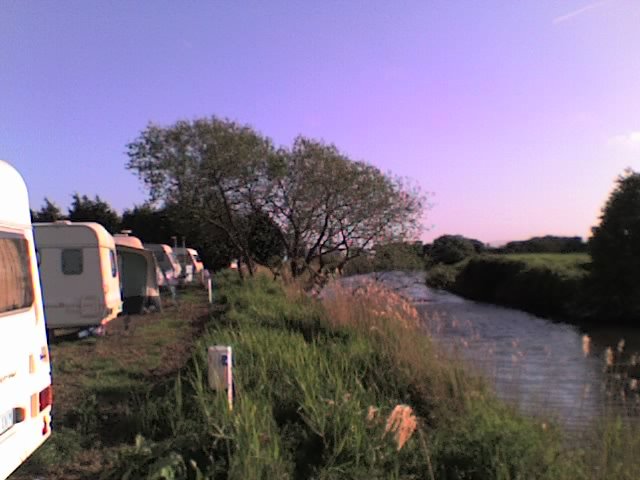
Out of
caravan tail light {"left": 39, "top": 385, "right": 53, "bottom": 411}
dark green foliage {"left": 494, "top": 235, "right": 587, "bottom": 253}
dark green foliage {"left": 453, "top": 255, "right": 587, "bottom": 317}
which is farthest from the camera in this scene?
dark green foliage {"left": 494, "top": 235, "right": 587, "bottom": 253}

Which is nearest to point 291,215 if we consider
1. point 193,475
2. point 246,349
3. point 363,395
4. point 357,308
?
point 357,308

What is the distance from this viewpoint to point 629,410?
614cm

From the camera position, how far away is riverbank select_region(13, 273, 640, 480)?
453 centimetres

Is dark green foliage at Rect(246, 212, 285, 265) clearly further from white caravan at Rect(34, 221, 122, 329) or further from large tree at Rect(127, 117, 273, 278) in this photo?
white caravan at Rect(34, 221, 122, 329)

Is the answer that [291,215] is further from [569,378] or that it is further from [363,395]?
[363,395]

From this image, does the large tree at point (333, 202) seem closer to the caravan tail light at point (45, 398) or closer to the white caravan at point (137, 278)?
the white caravan at point (137, 278)

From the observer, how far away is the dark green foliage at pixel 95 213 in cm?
5200

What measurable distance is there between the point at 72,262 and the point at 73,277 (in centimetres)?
31

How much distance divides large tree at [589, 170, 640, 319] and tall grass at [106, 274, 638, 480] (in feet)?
75.5

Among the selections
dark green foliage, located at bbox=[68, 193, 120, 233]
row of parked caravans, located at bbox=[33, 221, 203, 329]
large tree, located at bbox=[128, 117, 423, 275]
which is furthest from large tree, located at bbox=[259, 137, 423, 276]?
dark green foliage, located at bbox=[68, 193, 120, 233]

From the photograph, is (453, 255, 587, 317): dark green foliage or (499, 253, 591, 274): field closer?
(453, 255, 587, 317): dark green foliage

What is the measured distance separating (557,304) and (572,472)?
28756 millimetres

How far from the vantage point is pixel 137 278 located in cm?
1848

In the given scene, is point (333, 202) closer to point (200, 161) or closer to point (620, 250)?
point (200, 161)
